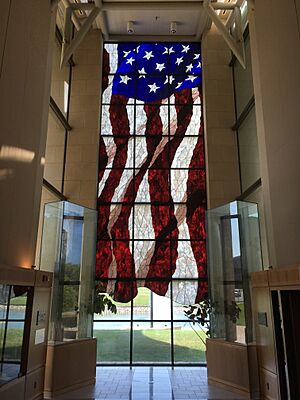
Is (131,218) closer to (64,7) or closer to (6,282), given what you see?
(6,282)

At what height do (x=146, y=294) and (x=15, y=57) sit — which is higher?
(x=15, y=57)

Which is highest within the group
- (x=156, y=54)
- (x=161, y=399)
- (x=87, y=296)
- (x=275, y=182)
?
(x=156, y=54)

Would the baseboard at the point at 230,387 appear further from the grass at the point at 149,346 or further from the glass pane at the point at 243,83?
the glass pane at the point at 243,83

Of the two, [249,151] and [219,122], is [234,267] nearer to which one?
[249,151]

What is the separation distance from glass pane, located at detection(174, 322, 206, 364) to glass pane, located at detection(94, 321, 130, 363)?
4.95 ft

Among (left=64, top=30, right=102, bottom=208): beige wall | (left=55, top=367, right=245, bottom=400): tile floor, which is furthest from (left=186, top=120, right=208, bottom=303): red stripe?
(left=64, top=30, right=102, bottom=208): beige wall

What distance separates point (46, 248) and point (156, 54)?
8.78 m

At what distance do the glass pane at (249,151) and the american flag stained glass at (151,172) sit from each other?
4.74 feet

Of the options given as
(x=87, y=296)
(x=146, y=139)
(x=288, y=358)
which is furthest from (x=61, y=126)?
(x=288, y=358)

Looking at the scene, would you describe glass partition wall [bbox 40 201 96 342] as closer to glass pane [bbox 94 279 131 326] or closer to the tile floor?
the tile floor

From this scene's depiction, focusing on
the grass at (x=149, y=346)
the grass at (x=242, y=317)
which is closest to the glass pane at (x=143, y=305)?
the grass at (x=149, y=346)

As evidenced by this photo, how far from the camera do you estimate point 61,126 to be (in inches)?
439

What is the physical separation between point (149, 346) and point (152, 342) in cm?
15

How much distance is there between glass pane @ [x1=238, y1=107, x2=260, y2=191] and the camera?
9.61 m
